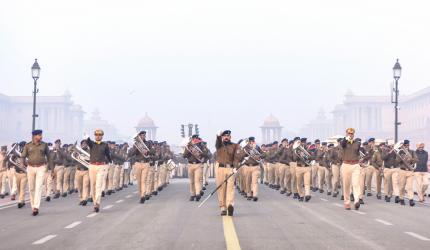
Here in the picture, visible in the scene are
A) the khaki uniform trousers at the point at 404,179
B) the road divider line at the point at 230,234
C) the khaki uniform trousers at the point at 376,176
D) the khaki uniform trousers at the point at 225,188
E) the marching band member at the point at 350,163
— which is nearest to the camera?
the road divider line at the point at 230,234

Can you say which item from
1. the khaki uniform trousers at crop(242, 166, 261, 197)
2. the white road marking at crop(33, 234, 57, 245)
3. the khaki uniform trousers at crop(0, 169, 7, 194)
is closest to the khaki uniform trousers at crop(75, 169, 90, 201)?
the khaki uniform trousers at crop(0, 169, 7, 194)

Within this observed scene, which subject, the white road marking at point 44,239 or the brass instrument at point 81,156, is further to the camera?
the brass instrument at point 81,156

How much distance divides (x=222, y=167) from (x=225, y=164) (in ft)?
0.31

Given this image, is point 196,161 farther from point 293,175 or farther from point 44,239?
point 44,239

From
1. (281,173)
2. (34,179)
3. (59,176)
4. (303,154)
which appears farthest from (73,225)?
(281,173)

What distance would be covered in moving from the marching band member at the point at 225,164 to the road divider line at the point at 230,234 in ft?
1.76

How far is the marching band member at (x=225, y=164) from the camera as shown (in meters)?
17.4

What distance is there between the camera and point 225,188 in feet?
56.9

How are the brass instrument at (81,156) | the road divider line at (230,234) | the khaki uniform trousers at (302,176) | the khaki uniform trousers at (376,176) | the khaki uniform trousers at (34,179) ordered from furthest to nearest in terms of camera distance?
the khaki uniform trousers at (376,176), the khaki uniform trousers at (302,176), the brass instrument at (81,156), the khaki uniform trousers at (34,179), the road divider line at (230,234)

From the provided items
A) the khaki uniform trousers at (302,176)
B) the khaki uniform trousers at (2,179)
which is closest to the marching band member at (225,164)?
the khaki uniform trousers at (302,176)

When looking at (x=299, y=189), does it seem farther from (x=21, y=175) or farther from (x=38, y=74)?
(x=38, y=74)

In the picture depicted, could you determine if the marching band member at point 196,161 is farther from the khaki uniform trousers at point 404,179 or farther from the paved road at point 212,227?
the khaki uniform trousers at point 404,179

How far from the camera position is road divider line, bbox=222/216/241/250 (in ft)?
38.1

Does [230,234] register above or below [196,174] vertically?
below
